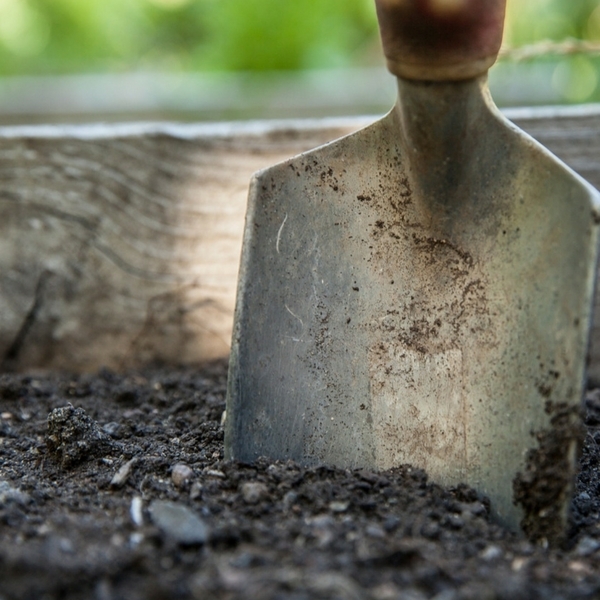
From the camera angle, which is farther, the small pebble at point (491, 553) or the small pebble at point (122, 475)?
the small pebble at point (122, 475)

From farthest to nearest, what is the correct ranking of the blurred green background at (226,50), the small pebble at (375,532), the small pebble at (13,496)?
the blurred green background at (226,50) → the small pebble at (13,496) → the small pebble at (375,532)

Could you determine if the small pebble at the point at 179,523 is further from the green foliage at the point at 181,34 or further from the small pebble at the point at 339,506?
the green foliage at the point at 181,34

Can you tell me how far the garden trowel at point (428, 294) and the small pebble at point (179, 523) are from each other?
0.68 feet

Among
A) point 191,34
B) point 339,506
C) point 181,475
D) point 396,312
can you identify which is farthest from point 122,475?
point 191,34

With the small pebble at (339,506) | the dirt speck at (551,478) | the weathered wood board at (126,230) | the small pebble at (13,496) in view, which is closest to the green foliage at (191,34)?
the weathered wood board at (126,230)

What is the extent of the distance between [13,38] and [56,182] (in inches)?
141

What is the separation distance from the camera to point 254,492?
108 centimetres

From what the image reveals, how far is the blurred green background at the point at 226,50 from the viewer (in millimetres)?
3512

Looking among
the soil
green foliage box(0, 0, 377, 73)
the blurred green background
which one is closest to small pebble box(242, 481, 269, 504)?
the soil

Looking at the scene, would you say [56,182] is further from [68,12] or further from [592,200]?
[68,12]

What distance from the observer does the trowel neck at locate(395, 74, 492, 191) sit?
112 centimetres

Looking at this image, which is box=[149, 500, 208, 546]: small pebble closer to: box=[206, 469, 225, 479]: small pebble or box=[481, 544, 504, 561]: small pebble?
box=[206, 469, 225, 479]: small pebble

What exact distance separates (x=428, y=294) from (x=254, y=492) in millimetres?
387

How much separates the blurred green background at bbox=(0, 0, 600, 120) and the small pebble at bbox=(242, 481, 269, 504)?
240 cm
